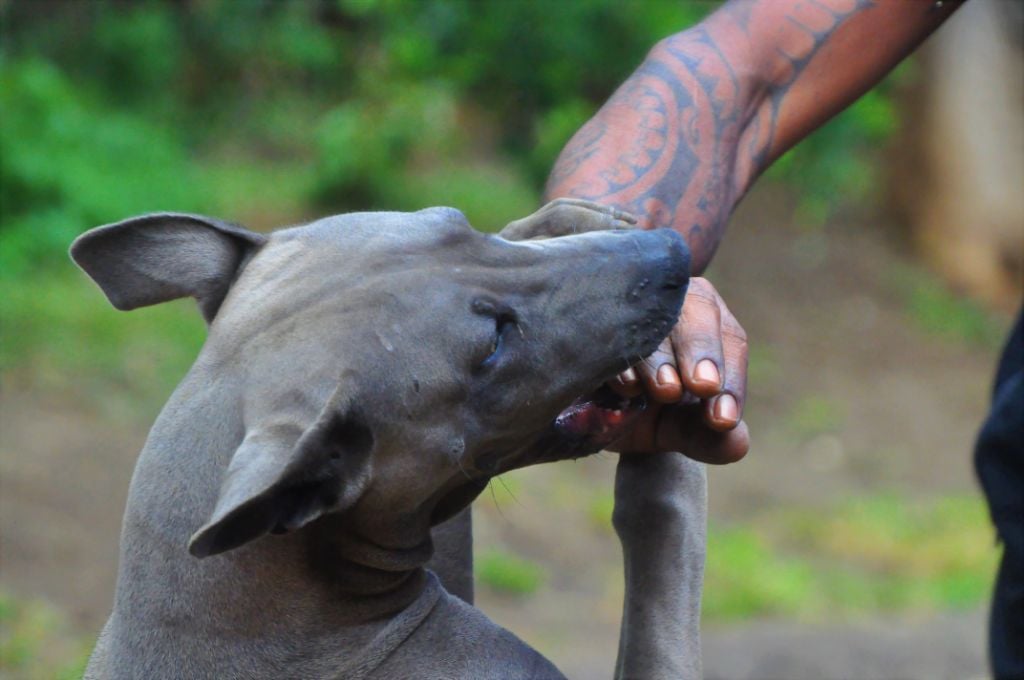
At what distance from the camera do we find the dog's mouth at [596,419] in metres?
3.00

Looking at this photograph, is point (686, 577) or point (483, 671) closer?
point (483, 671)

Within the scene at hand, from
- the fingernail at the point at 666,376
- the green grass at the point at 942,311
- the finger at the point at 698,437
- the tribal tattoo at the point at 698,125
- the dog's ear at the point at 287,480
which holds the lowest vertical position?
the dog's ear at the point at 287,480

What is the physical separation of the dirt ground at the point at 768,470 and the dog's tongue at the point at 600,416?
120 centimetres

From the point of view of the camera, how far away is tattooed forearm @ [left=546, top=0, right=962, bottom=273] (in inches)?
139

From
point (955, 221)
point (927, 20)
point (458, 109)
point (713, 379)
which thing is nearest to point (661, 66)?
point (927, 20)

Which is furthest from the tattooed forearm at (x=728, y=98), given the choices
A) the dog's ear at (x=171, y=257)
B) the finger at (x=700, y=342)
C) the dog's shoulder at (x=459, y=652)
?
the dog's shoulder at (x=459, y=652)

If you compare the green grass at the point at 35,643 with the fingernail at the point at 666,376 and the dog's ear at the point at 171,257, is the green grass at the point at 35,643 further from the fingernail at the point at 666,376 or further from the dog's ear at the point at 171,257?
the fingernail at the point at 666,376

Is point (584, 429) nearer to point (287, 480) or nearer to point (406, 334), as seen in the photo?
point (406, 334)

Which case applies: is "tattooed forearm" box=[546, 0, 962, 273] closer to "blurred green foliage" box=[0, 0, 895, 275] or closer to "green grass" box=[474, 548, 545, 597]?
"green grass" box=[474, 548, 545, 597]

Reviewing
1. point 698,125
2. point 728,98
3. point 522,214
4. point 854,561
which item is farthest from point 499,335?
point 522,214

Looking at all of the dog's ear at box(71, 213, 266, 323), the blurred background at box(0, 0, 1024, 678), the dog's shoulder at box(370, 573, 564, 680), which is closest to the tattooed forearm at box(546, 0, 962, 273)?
the dog's ear at box(71, 213, 266, 323)

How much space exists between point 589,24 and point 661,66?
5.43 metres

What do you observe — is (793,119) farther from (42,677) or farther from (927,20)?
(42,677)

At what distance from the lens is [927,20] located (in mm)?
3713
